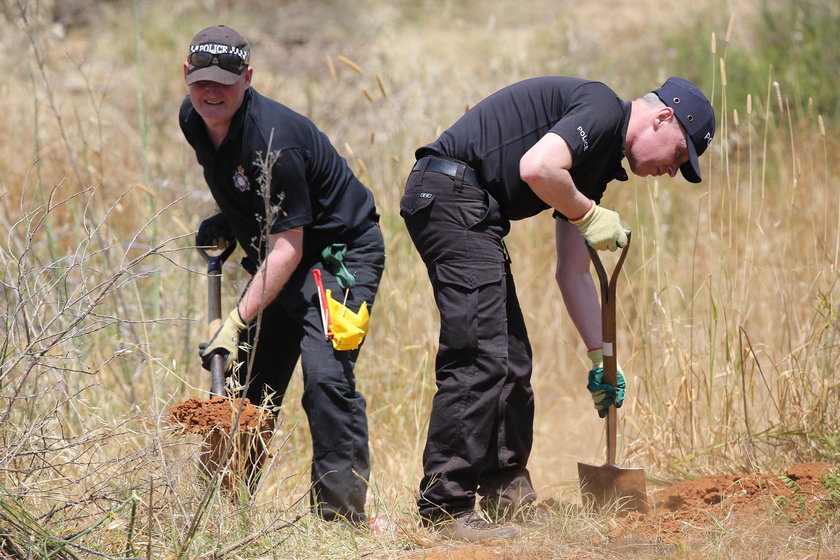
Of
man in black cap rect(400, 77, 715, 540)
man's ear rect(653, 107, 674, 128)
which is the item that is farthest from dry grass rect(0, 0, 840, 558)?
man's ear rect(653, 107, 674, 128)

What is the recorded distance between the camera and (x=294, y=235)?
11.6 ft

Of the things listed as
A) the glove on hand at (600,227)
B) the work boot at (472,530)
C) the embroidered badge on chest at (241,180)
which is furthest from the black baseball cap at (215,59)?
the work boot at (472,530)

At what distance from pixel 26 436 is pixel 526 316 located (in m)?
3.98

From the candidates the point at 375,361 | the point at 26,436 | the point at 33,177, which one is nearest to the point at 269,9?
the point at 33,177

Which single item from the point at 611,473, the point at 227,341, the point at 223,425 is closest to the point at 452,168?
the point at 227,341

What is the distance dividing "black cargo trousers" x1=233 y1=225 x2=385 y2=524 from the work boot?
43cm

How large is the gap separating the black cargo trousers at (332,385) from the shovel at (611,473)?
2.97 feet

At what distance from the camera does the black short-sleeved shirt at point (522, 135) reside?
10.9 ft

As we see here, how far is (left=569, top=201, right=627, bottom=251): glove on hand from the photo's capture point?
3236mm

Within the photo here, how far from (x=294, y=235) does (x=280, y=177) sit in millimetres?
224

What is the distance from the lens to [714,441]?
412 centimetres

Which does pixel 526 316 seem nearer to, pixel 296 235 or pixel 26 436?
pixel 296 235

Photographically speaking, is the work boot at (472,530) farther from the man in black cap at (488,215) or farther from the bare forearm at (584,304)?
the bare forearm at (584,304)

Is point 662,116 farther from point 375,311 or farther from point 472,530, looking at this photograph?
point 375,311
